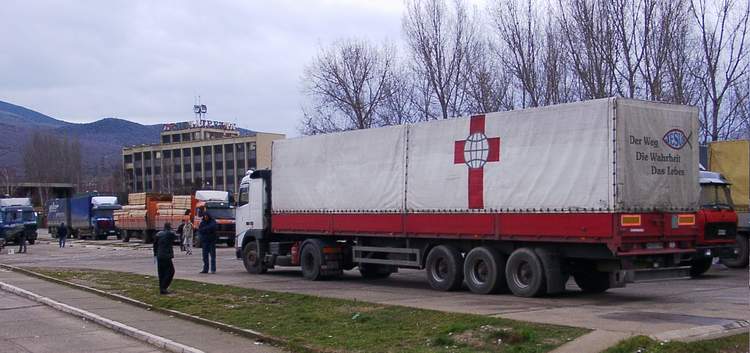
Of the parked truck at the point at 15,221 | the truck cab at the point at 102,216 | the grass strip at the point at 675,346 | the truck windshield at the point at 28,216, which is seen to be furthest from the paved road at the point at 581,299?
the truck cab at the point at 102,216

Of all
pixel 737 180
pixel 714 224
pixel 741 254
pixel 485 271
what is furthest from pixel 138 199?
pixel 714 224

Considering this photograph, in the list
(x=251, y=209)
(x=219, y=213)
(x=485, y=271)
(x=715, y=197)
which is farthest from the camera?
(x=219, y=213)

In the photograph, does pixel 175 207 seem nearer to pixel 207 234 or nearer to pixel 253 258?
pixel 253 258

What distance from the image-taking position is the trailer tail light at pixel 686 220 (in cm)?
1557

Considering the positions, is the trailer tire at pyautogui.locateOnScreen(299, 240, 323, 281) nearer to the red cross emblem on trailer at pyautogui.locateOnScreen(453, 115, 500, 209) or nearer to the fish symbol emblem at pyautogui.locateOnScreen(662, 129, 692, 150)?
the red cross emblem on trailer at pyautogui.locateOnScreen(453, 115, 500, 209)

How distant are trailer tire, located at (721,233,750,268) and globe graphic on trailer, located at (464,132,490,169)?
9.67m

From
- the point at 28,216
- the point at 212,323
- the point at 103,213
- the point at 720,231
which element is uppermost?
the point at 103,213

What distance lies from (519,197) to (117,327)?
7871mm

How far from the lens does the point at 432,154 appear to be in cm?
1831

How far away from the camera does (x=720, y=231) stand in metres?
19.8

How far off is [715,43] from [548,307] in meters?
25.7

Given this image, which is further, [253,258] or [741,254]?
[253,258]

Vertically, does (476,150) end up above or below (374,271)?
above

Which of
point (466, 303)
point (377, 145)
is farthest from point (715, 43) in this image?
point (466, 303)
